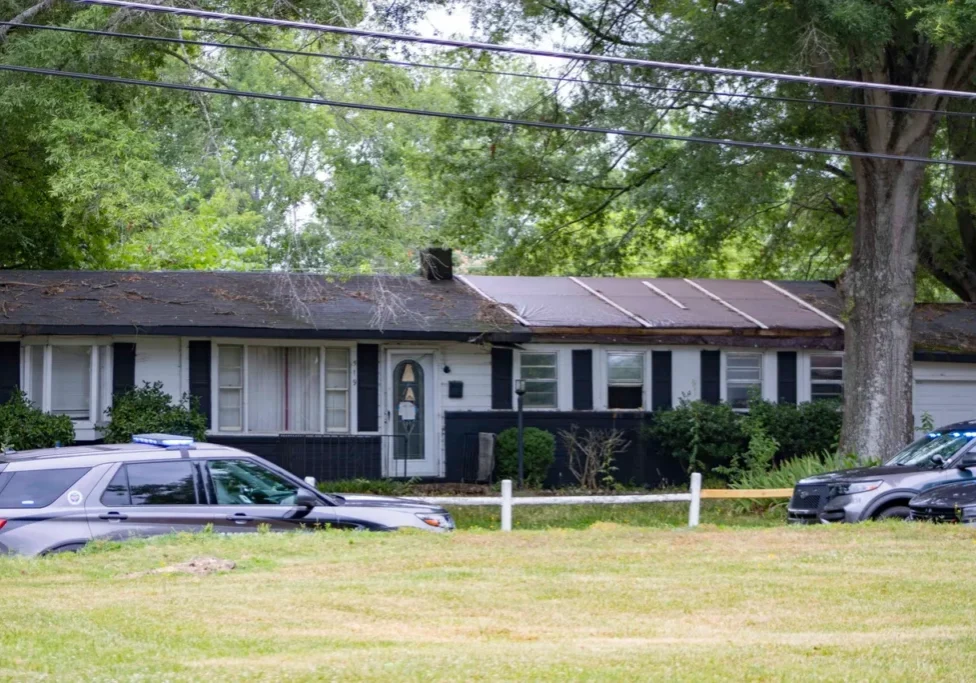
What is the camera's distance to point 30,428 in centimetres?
1984

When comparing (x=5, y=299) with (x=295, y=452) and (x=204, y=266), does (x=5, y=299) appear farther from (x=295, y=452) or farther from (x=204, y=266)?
(x=204, y=266)

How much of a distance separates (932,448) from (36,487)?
10769 mm

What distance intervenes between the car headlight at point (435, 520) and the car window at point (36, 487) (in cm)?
355

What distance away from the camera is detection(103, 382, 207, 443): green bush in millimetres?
20531

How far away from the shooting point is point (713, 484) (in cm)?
2311

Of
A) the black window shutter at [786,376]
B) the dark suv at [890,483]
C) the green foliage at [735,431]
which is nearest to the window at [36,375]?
the green foliage at [735,431]

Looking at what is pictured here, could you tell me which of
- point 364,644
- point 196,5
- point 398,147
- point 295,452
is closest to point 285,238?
point 398,147

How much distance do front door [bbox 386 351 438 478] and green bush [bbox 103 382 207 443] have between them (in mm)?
3434

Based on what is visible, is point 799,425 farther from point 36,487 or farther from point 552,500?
point 36,487

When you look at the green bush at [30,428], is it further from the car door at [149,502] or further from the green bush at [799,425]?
the green bush at [799,425]

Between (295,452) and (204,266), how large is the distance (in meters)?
16.6

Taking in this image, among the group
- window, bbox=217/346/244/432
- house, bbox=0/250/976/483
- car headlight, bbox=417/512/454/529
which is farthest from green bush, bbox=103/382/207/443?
car headlight, bbox=417/512/454/529

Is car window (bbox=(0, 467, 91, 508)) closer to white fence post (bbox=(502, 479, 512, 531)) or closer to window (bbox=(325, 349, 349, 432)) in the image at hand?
white fence post (bbox=(502, 479, 512, 531))

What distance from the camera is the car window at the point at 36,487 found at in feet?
39.1
